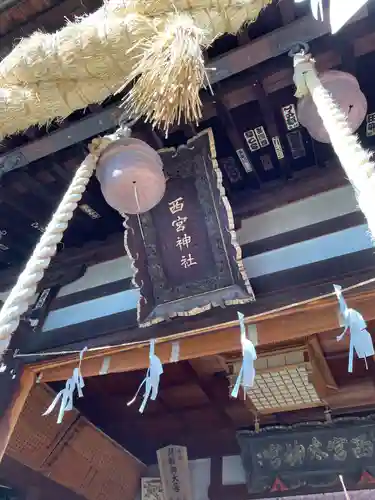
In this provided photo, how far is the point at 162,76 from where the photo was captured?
269cm

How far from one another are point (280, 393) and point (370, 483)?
3.71ft

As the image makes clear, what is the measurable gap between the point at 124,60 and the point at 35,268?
1491 mm

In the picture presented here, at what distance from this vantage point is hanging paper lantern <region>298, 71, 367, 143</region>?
3039mm

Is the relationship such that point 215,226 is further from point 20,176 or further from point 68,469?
point 68,469

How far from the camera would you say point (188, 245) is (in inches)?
144

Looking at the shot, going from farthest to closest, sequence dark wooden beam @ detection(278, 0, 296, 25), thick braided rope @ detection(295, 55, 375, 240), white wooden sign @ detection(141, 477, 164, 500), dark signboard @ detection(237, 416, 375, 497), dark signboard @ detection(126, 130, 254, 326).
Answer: white wooden sign @ detection(141, 477, 164, 500) → dark signboard @ detection(237, 416, 375, 497) → dark signboard @ detection(126, 130, 254, 326) → dark wooden beam @ detection(278, 0, 296, 25) → thick braided rope @ detection(295, 55, 375, 240)

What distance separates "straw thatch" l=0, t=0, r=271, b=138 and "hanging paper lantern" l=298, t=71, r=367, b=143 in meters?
0.62

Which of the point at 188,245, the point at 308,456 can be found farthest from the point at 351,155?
the point at 308,456

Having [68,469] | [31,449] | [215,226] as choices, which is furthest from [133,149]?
[68,469]

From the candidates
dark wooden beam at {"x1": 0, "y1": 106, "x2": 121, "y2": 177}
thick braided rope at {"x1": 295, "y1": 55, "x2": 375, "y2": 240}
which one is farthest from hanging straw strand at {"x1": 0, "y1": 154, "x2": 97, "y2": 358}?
thick braided rope at {"x1": 295, "y1": 55, "x2": 375, "y2": 240}

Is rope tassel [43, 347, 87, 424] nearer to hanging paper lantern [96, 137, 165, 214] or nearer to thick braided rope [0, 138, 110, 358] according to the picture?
thick braided rope [0, 138, 110, 358]

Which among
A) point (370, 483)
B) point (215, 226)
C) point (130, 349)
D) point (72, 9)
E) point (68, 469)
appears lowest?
point (370, 483)

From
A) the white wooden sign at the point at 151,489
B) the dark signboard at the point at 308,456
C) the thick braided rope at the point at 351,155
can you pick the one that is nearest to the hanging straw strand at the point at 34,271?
the thick braided rope at the point at 351,155

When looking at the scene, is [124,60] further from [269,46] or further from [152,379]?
[152,379]
